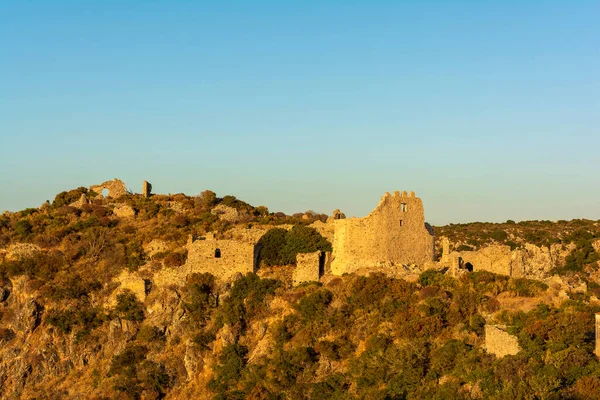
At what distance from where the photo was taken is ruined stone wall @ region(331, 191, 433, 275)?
147 feet

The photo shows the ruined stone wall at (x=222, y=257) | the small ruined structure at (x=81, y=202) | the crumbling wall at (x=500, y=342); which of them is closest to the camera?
the crumbling wall at (x=500, y=342)

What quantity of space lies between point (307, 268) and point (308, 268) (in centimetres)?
5

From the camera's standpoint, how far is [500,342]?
35.1m

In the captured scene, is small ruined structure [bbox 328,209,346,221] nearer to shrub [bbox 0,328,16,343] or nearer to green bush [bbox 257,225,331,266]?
green bush [bbox 257,225,331,266]

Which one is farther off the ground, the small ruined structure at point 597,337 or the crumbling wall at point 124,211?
the crumbling wall at point 124,211

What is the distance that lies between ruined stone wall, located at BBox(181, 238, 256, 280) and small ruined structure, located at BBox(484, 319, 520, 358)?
14102 mm

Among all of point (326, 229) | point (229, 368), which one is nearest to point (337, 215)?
point (326, 229)

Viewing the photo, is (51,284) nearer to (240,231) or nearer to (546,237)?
(240,231)

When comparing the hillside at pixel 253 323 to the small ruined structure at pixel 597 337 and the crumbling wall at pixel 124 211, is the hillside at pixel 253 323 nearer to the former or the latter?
the crumbling wall at pixel 124 211

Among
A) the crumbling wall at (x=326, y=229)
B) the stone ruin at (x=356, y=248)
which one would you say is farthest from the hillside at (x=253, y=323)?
the stone ruin at (x=356, y=248)

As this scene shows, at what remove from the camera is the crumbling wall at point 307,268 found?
4562 cm

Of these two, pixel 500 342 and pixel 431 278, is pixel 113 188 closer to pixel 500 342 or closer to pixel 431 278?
pixel 431 278

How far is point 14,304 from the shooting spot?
48.8m

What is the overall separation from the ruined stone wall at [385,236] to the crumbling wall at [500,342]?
9.40 metres
